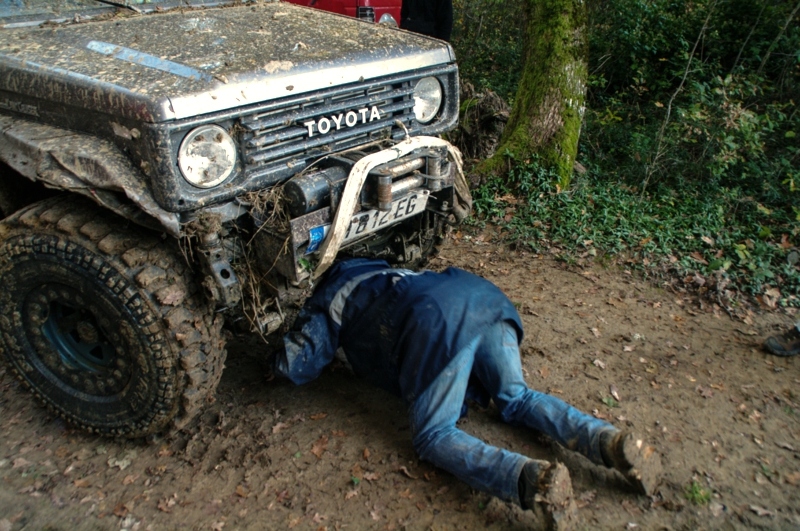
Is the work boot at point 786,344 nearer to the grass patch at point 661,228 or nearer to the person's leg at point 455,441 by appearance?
the grass patch at point 661,228

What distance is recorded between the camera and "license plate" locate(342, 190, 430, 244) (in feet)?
9.40

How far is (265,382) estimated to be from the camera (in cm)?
343

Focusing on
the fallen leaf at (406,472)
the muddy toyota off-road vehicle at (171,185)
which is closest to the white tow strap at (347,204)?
the muddy toyota off-road vehicle at (171,185)

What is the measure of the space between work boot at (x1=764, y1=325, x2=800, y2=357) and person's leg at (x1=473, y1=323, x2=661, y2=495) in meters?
1.57

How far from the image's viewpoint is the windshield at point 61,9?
311 cm

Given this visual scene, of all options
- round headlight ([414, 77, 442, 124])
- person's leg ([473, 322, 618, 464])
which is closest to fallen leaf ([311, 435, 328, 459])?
person's leg ([473, 322, 618, 464])

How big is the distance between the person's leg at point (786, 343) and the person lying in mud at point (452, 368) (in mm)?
1596

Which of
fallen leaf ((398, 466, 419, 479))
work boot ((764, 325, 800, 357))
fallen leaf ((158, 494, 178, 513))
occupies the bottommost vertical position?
fallen leaf ((158, 494, 178, 513))

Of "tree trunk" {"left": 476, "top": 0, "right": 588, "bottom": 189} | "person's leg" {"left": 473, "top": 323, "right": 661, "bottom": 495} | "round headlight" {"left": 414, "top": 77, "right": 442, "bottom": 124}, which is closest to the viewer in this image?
"person's leg" {"left": 473, "top": 323, "right": 661, "bottom": 495}

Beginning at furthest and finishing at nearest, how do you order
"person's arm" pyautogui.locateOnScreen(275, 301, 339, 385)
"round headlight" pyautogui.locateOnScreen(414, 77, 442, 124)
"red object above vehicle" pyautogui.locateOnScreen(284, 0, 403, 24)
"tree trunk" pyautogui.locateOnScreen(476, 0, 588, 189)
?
"red object above vehicle" pyautogui.locateOnScreen(284, 0, 403, 24), "tree trunk" pyautogui.locateOnScreen(476, 0, 588, 189), "round headlight" pyautogui.locateOnScreen(414, 77, 442, 124), "person's arm" pyautogui.locateOnScreen(275, 301, 339, 385)

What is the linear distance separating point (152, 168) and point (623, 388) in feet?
8.70

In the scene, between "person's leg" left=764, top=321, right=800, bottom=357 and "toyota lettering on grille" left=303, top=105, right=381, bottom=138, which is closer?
"toyota lettering on grille" left=303, top=105, right=381, bottom=138

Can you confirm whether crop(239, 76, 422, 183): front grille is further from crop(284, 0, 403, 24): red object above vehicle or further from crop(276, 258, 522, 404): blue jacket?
crop(284, 0, 403, 24): red object above vehicle

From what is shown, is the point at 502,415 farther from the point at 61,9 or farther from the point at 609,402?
the point at 61,9
